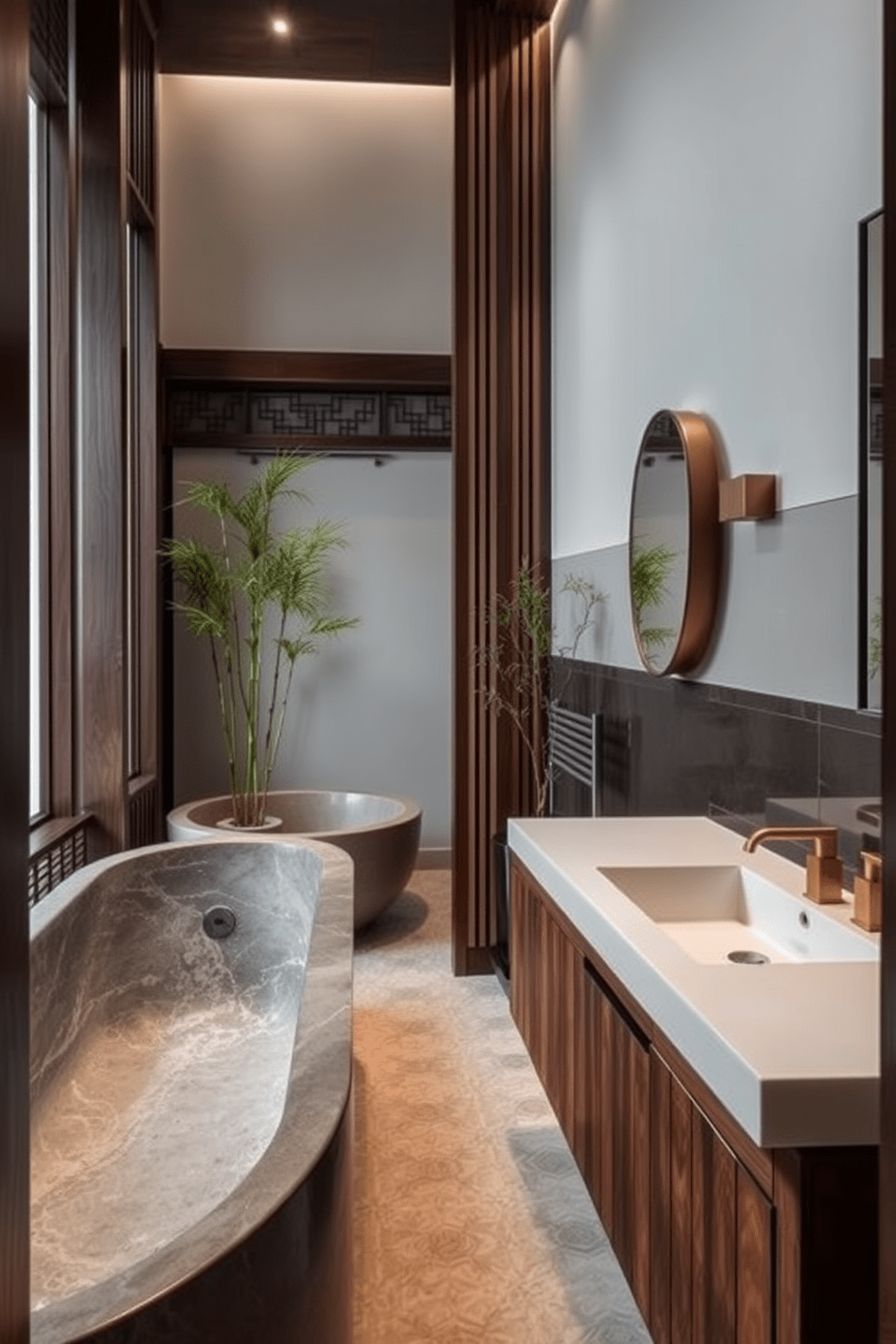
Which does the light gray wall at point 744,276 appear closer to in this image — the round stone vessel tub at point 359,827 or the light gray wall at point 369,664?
the round stone vessel tub at point 359,827

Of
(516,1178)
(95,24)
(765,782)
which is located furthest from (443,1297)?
(95,24)

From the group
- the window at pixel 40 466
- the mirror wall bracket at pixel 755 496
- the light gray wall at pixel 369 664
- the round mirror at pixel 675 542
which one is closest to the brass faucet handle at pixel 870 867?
the mirror wall bracket at pixel 755 496

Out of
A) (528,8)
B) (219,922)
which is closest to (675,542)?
(219,922)

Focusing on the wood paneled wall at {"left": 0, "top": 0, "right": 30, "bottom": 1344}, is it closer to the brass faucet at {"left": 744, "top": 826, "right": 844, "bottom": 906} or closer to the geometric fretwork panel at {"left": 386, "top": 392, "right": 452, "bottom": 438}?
the brass faucet at {"left": 744, "top": 826, "right": 844, "bottom": 906}

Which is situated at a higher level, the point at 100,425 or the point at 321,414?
the point at 321,414

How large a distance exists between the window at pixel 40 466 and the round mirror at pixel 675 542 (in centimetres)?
184

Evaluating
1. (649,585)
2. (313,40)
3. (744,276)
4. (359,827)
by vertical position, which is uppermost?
(313,40)

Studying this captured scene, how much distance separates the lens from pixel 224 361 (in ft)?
16.0

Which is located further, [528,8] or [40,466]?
[528,8]

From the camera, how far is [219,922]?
294 cm

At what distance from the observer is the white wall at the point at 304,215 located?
4949mm

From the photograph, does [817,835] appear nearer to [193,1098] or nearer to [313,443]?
[193,1098]

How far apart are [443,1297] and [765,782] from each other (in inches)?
46.6

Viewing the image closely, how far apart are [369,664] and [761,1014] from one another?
160 inches
